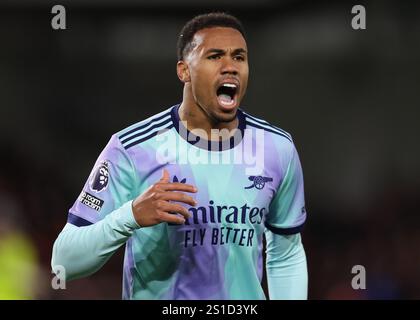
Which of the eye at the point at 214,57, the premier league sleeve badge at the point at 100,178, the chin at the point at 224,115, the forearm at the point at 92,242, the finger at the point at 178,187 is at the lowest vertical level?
the forearm at the point at 92,242

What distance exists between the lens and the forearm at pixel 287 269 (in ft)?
10.2

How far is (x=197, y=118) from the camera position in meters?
2.96

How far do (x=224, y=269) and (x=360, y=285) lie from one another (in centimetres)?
194

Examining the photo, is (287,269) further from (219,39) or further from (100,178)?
(219,39)

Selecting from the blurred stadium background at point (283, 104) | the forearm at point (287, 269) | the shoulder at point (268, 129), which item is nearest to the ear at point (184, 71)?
the shoulder at point (268, 129)

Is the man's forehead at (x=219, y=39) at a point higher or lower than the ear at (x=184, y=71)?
higher

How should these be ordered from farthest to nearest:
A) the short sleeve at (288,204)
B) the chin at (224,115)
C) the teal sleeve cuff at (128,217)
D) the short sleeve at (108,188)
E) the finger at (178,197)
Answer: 1. the short sleeve at (288,204)
2. the chin at (224,115)
3. the short sleeve at (108,188)
4. the teal sleeve cuff at (128,217)
5. the finger at (178,197)

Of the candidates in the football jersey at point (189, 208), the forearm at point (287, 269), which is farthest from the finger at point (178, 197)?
the forearm at point (287, 269)

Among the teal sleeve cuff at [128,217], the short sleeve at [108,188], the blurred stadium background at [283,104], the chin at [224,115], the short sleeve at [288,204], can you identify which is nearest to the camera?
the teal sleeve cuff at [128,217]

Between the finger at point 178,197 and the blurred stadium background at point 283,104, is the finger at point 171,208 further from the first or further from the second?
the blurred stadium background at point 283,104

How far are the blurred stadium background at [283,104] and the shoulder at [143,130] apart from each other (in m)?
1.98

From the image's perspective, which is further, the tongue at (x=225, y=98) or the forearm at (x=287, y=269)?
the forearm at (x=287, y=269)

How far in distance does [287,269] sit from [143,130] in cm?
94

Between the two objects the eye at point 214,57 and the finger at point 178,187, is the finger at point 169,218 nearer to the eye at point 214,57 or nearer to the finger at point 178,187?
the finger at point 178,187
